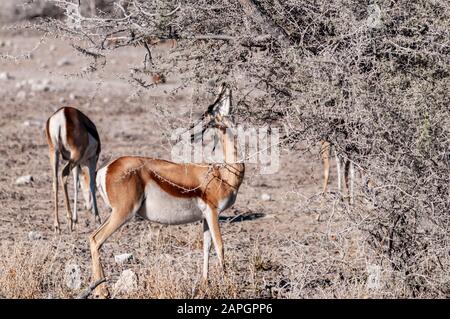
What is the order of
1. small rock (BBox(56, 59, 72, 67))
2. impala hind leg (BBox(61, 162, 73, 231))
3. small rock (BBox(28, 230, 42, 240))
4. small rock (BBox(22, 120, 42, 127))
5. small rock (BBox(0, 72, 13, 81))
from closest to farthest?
small rock (BBox(28, 230, 42, 240)) → impala hind leg (BBox(61, 162, 73, 231)) → small rock (BBox(22, 120, 42, 127)) → small rock (BBox(0, 72, 13, 81)) → small rock (BBox(56, 59, 72, 67))

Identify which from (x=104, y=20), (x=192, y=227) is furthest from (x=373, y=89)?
(x=192, y=227)

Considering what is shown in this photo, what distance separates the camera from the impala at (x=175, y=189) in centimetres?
676

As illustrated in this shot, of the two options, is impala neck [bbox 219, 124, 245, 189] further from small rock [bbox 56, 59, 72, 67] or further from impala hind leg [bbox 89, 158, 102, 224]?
small rock [bbox 56, 59, 72, 67]

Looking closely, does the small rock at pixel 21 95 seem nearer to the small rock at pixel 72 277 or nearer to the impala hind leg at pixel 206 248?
the impala hind leg at pixel 206 248

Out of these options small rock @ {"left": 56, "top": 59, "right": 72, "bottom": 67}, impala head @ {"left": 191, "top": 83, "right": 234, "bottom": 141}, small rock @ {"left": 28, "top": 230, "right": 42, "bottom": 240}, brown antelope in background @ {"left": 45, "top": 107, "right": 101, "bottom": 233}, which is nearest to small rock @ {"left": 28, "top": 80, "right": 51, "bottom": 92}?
small rock @ {"left": 56, "top": 59, "right": 72, "bottom": 67}

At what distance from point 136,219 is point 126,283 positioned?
3285 mm

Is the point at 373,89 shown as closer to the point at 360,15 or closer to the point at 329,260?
the point at 360,15

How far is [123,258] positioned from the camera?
7645 millimetres

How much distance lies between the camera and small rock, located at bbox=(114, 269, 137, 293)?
638cm

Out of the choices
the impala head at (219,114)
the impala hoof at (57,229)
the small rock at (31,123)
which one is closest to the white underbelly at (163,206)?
the impala head at (219,114)

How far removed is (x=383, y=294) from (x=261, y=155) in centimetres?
116

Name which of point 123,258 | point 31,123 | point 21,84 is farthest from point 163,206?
point 21,84

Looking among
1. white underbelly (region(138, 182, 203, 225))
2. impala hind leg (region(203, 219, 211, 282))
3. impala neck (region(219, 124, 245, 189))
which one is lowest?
impala hind leg (region(203, 219, 211, 282))

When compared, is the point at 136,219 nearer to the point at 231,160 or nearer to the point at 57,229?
the point at 57,229
